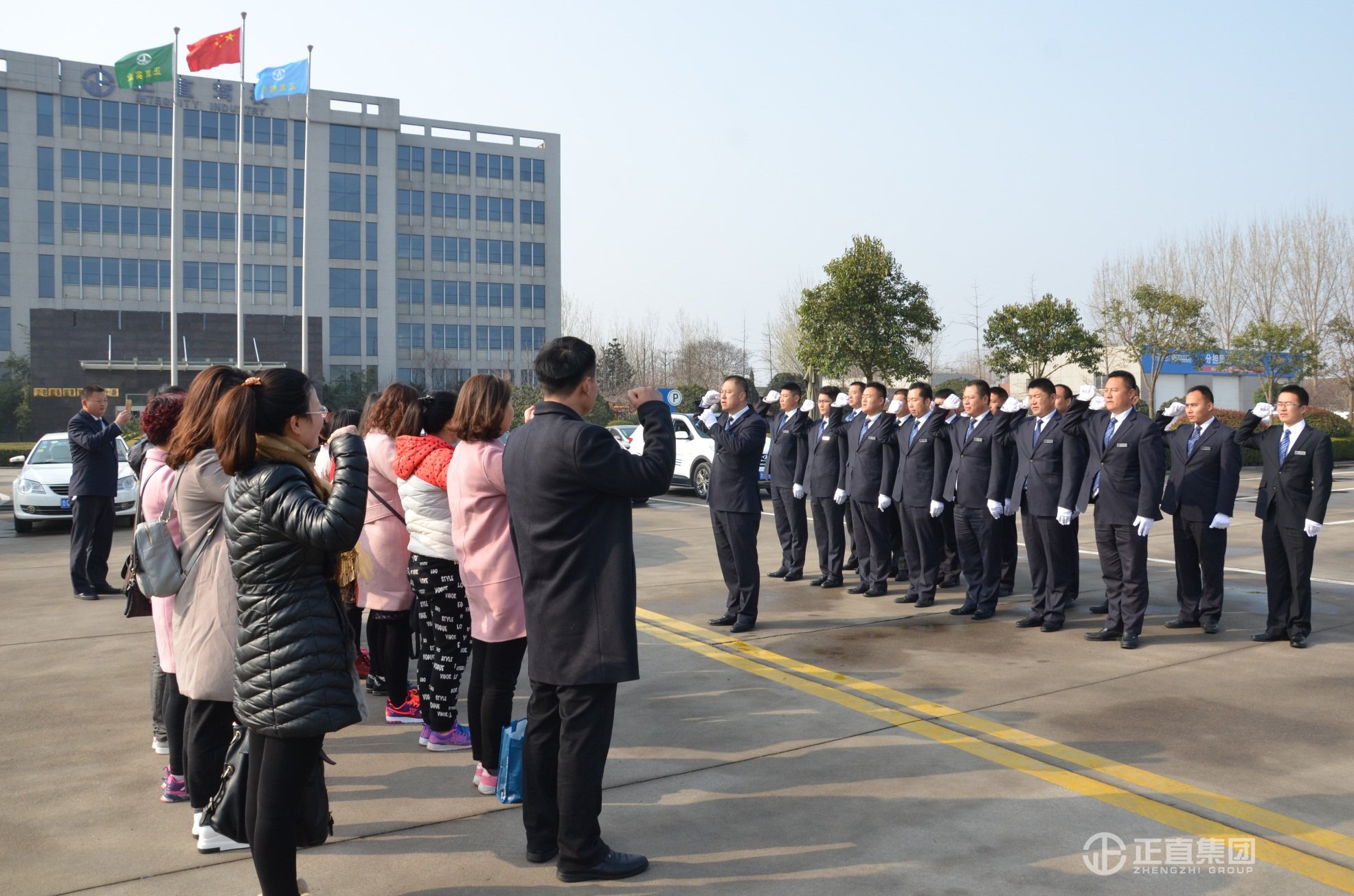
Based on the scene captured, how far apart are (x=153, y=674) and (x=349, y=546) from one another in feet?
7.92

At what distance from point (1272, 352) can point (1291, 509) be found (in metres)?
29.5

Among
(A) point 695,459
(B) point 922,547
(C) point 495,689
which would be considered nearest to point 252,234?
(A) point 695,459

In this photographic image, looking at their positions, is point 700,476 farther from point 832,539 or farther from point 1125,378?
point 1125,378

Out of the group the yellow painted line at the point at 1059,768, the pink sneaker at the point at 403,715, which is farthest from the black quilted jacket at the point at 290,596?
the yellow painted line at the point at 1059,768

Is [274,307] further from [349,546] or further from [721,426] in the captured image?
[349,546]

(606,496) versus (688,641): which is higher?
(606,496)

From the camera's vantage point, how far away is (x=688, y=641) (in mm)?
7332

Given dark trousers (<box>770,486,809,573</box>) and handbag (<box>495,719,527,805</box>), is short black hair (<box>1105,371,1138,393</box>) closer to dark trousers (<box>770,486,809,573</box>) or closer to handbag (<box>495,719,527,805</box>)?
→ dark trousers (<box>770,486,809,573</box>)

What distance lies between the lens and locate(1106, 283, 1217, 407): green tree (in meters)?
32.1

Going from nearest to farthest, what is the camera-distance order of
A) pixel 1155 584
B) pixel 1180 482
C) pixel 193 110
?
A: 1. pixel 1180 482
2. pixel 1155 584
3. pixel 193 110

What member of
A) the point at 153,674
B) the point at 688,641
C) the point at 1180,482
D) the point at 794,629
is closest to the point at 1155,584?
the point at 1180,482

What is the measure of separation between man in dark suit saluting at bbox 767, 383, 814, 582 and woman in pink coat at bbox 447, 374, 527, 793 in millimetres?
5809

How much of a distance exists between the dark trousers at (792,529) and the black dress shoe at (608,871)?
6551 millimetres

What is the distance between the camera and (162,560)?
364cm
